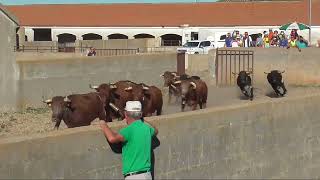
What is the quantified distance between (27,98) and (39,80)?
0.65 metres

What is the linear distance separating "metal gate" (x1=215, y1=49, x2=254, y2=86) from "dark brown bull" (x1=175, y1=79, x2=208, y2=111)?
308 inches

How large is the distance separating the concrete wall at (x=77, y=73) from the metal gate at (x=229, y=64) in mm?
2911

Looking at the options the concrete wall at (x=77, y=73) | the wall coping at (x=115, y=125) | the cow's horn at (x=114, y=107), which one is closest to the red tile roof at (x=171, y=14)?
the concrete wall at (x=77, y=73)

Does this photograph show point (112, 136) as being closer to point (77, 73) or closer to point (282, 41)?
point (77, 73)

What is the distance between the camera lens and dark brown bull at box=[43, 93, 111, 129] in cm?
1320

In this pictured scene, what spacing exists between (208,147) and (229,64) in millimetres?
17242

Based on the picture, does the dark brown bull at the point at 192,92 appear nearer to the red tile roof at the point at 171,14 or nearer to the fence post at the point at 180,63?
the fence post at the point at 180,63

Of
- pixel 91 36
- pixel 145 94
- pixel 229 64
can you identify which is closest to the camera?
pixel 145 94

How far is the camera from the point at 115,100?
14.8 m

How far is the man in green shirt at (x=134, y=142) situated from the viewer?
654 centimetres

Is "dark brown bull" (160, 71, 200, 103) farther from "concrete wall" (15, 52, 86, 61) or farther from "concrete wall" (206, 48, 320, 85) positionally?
"concrete wall" (206, 48, 320, 85)

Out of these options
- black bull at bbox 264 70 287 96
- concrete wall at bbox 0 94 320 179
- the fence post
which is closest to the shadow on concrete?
black bull at bbox 264 70 287 96

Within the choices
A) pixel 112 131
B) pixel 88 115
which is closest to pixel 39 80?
pixel 88 115

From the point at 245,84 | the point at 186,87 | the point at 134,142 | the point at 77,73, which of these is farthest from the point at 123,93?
the point at 134,142
